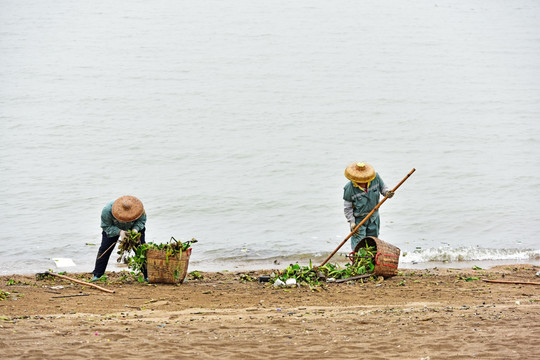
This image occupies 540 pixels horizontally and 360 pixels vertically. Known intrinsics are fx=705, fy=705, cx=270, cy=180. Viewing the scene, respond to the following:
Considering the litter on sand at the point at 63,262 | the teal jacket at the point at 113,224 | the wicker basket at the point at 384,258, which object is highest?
the teal jacket at the point at 113,224

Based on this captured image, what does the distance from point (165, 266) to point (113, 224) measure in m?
1.00

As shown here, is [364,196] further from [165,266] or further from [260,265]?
[260,265]

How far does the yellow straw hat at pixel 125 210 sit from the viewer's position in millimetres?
9172

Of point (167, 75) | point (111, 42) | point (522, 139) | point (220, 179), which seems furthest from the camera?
point (111, 42)

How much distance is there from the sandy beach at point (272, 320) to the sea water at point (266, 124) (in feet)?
12.2

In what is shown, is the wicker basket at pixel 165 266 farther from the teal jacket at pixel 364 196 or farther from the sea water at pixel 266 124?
the sea water at pixel 266 124

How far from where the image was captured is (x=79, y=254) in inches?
523

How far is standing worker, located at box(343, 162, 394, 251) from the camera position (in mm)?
9492

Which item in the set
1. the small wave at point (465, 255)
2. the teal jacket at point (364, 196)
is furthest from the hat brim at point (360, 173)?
the small wave at point (465, 255)

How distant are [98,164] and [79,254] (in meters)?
8.27

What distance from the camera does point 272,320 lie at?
690 cm

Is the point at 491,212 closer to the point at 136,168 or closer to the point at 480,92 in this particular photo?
the point at 136,168

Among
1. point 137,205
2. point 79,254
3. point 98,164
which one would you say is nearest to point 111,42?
point 98,164

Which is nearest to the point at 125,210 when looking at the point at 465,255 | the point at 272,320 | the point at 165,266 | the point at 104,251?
the point at 104,251
